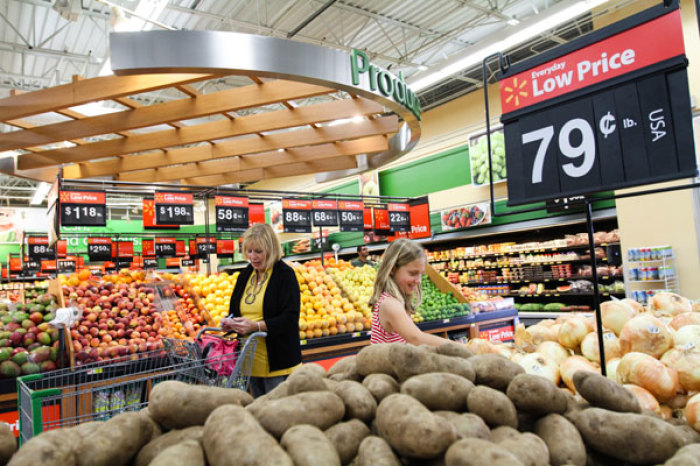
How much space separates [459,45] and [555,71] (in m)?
8.90

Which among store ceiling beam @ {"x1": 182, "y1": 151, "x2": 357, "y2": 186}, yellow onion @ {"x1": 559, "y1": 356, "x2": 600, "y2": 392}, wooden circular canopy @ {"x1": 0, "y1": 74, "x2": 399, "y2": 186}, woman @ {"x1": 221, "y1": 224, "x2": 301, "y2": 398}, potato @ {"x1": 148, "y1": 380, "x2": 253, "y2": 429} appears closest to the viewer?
potato @ {"x1": 148, "y1": 380, "x2": 253, "y2": 429}

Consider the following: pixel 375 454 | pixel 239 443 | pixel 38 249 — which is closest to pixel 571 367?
pixel 375 454

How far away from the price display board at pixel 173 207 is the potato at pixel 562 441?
5.67 m

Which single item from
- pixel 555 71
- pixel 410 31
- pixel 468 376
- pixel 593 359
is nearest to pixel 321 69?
pixel 555 71

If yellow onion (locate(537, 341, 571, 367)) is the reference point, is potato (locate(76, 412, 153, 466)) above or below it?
above

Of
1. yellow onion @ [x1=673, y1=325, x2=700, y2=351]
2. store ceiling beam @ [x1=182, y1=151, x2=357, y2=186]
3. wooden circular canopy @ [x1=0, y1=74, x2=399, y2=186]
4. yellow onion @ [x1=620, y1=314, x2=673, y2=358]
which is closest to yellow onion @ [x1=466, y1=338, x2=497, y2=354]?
yellow onion @ [x1=620, y1=314, x2=673, y2=358]

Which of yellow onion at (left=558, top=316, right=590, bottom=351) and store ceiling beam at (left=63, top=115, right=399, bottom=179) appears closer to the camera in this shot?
yellow onion at (left=558, top=316, right=590, bottom=351)

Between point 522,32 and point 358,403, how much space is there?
6.57 meters

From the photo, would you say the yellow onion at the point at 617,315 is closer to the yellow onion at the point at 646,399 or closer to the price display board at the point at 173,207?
the yellow onion at the point at 646,399

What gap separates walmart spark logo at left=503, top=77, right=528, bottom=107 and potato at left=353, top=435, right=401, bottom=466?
4.95 feet

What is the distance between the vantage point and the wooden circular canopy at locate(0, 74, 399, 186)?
13.8ft

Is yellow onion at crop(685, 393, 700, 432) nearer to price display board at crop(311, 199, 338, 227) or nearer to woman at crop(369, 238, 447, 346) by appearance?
woman at crop(369, 238, 447, 346)

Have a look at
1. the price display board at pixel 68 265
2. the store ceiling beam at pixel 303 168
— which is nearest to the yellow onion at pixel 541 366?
the store ceiling beam at pixel 303 168

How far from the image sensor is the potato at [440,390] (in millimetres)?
1109
